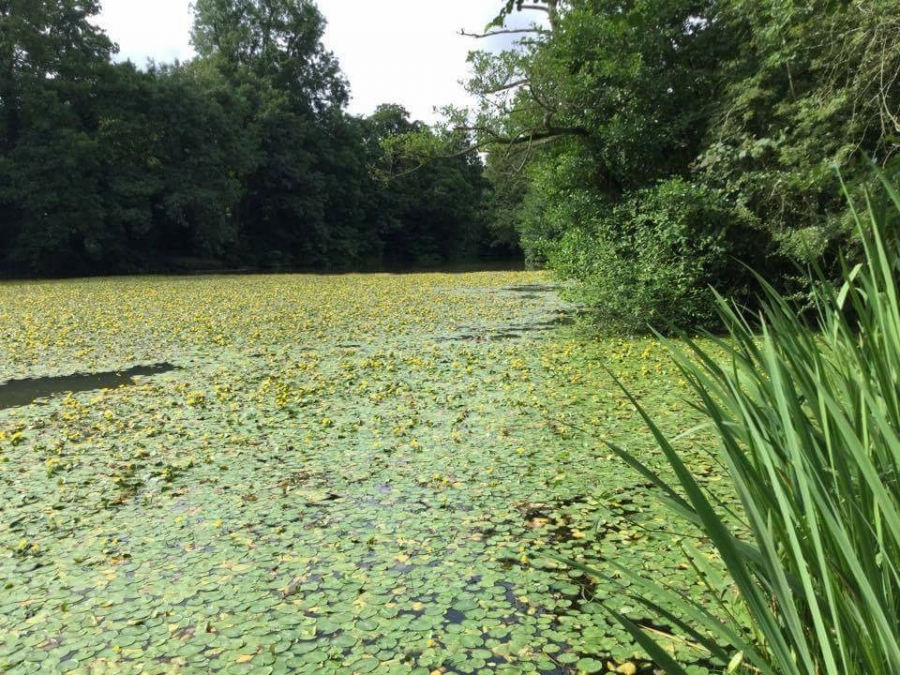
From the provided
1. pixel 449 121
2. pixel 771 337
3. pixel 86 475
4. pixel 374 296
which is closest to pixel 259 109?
pixel 374 296

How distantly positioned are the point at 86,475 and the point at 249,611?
6.32ft

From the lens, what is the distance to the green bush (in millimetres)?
7938

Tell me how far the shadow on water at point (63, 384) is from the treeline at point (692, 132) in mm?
5372

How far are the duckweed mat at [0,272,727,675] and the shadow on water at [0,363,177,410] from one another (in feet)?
0.41

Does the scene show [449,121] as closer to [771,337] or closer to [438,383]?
[438,383]

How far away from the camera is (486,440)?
431cm

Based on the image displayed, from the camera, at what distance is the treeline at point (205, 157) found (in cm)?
2250

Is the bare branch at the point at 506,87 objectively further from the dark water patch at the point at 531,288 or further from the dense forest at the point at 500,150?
the dark water patch at the point at 531,288

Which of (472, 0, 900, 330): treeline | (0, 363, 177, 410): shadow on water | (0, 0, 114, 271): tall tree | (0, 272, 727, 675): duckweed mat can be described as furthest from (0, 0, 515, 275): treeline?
(0, 272, 727, 675): duckweed mat

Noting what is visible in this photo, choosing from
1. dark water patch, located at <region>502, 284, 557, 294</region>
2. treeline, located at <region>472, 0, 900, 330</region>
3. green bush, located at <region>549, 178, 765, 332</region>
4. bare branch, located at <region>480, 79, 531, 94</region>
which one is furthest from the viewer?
dark water patch, located at <region>502, 284, 557, 294</region>

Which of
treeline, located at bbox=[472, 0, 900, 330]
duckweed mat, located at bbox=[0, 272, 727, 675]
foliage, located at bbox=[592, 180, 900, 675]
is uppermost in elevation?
treeline, located at bbox=[472, 0, 900, 330]

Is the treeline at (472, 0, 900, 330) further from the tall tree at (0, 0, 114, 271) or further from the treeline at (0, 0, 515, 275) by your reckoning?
the tall tree at (0, 0, 114, 271)

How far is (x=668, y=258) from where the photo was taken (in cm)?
809

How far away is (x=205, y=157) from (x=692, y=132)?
73.9 feet
